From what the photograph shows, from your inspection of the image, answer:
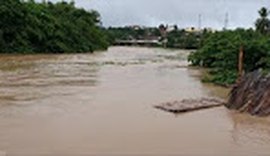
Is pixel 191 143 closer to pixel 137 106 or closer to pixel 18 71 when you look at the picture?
pixel 137 106

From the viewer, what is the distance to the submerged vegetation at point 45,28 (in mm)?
38094

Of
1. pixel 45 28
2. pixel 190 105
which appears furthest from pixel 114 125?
pixel 45 28

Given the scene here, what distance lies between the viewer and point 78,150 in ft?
26.2

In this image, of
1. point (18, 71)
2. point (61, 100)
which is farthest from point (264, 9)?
point (61, 100)

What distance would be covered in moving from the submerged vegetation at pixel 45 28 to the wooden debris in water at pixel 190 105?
26.3 meters

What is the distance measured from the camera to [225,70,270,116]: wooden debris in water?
37.8ft

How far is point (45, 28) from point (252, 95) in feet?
106

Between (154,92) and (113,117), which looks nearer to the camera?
(113,117)

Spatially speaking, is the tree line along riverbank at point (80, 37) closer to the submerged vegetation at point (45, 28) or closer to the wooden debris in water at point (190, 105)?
the submerged vegetation at point (45, 28)

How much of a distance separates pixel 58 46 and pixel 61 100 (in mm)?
30519

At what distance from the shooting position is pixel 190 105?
1269cm

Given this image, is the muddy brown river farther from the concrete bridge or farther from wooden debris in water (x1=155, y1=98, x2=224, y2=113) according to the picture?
the concrete bridge

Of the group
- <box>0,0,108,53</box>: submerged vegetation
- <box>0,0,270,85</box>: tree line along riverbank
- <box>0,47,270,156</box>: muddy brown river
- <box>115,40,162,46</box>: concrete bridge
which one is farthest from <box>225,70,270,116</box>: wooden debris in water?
<box>115,40,162,46</box>: concrete bridge

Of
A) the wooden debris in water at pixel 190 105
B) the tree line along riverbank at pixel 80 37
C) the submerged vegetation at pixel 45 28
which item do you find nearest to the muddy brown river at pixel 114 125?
the wooden debris in water at pixel 190 105
